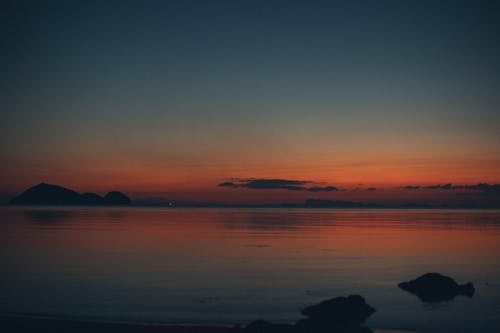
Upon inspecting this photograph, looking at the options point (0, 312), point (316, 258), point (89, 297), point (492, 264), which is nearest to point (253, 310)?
point (89, 297)

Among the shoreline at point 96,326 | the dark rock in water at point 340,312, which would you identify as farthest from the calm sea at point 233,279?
the shoreline at point 96,326

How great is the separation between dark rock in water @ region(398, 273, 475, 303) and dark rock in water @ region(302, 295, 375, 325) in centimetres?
773

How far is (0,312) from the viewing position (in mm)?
24484

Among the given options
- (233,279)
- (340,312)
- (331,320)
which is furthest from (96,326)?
(233,279)

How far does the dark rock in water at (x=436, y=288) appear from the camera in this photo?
100 ft

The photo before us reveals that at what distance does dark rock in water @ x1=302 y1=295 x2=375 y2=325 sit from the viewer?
896 inches

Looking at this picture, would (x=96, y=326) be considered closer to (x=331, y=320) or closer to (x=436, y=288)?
(x=331, y=320)

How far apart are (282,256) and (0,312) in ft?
97.6

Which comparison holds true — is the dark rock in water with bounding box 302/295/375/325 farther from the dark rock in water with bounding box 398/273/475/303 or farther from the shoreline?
the dark rock in water with bounding box 398/273/475/303

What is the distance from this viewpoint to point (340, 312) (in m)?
23.1

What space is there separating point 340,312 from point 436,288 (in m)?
11.1

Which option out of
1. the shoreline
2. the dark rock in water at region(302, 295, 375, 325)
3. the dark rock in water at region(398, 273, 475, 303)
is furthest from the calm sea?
the shoreline

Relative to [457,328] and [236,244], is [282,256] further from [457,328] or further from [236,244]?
[457,328]

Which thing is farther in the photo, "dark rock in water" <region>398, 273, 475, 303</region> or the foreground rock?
"dark rock in water" <region>398, 273, 475, 303</region>
